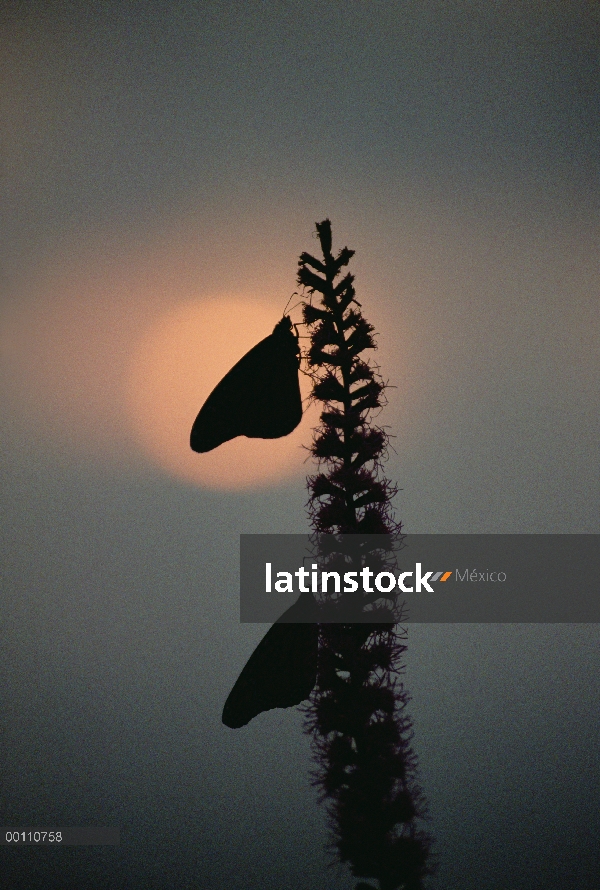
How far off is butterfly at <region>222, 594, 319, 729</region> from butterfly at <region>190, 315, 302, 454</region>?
570mm

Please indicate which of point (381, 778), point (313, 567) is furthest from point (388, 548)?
point (381, 778)

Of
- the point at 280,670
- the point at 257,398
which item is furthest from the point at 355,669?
the point at 257,398

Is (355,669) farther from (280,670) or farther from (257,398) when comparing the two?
(257,398)

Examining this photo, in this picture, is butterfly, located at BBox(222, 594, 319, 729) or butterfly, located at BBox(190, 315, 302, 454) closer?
butterfly, located at BBox(222, 594, 319, 729)

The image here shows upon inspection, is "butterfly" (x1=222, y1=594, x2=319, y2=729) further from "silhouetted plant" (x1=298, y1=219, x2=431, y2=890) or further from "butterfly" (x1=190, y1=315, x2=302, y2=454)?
"butterfly" (x1=190, y1=315, x2=302, y2=454)

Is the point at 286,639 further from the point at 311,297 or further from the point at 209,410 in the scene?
the point at 311,297

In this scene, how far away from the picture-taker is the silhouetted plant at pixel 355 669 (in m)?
1.63

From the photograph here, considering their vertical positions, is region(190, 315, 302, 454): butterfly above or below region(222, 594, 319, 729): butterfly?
above

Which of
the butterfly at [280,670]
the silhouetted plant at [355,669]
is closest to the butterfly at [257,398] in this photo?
the silhouetted plant at [355,669]

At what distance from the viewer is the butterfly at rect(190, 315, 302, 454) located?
1751mm

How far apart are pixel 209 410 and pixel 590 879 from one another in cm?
375

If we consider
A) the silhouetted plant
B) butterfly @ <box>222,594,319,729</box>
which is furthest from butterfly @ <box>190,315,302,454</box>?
butterfly @ <box>222,594,319,729</box>

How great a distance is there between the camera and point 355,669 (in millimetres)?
1643

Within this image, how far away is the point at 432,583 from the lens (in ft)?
8.24
